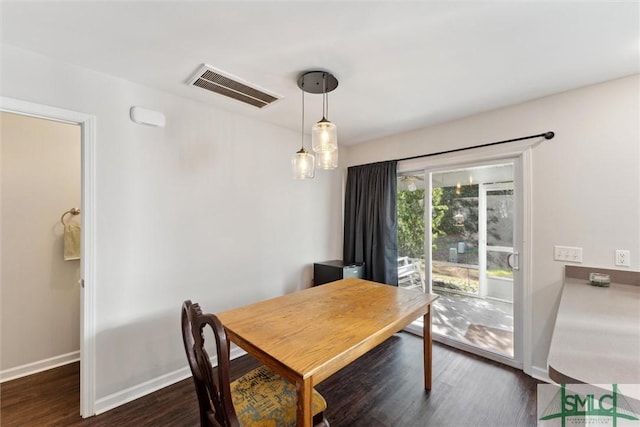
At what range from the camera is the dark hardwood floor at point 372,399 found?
1774mm

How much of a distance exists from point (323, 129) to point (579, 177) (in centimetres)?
210

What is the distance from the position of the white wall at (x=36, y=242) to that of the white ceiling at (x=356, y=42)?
3.83ft

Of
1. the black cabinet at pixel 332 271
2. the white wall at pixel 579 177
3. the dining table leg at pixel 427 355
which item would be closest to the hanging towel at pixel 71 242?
the black cabinet at pixel 332 271

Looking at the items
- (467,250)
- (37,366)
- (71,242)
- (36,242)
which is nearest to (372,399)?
(467,250)

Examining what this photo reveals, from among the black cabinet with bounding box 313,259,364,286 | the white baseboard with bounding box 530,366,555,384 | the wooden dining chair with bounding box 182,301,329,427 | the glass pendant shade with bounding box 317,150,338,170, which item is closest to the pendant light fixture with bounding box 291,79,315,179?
the glass pendant shade with bounding box 317,150,338,170

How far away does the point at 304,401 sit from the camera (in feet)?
3.51

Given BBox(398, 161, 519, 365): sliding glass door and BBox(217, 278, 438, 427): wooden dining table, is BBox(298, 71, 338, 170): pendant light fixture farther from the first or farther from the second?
BBox(398, 161, 519, 365): sliding glass door

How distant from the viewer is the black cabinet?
3062mm

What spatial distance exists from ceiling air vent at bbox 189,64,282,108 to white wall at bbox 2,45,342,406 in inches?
14.6

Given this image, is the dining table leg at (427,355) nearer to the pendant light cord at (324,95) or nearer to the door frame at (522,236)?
the door frame at (522,236)

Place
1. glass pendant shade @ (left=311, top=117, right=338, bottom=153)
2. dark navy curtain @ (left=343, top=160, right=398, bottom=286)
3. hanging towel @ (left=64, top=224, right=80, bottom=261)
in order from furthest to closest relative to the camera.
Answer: dark navy curtain @ (left=343, top=160, right=398, bottom=286)
hanging towel @ (left=64, top=224, right=80, bottom=261)
glass pendant shade @ (left=311, top=117, right=338, bottom=153)

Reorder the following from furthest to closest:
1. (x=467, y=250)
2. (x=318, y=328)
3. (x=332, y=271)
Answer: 1. (x=332, y=271)
2. (x=467, y=250)
3. (x=318, y=328)

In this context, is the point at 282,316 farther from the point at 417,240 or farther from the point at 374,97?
the point at 417,240

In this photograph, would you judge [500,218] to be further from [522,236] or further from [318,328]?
[318,328]
